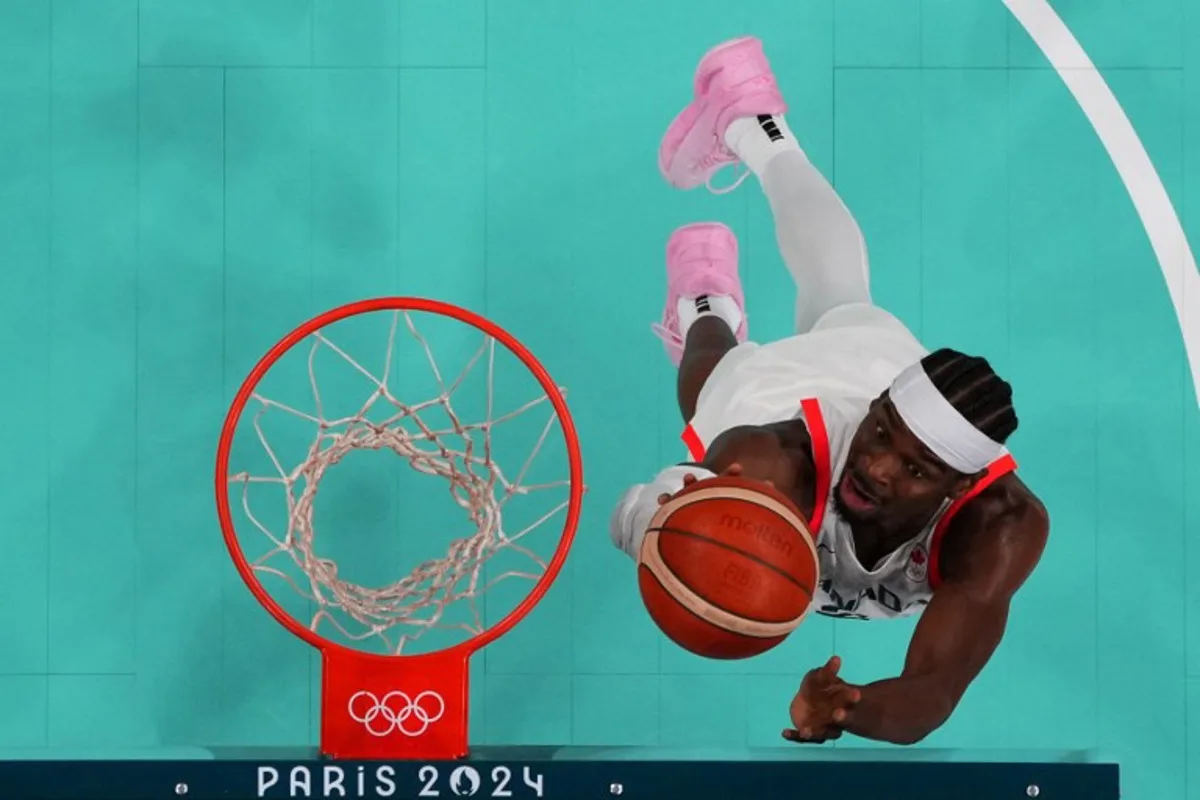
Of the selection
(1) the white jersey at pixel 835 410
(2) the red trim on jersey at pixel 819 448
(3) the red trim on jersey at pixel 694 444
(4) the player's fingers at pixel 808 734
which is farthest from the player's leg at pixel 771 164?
(4) the player's fingers at pixel 808 734

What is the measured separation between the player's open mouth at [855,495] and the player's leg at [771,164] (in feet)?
3.35

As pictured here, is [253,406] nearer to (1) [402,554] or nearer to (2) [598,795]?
(1) [402,554]

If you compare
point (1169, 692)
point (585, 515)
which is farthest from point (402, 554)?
point (1169, 692)

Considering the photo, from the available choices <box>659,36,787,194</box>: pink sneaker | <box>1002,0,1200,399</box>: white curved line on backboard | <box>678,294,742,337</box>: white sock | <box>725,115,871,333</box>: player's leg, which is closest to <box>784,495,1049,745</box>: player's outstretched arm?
<box>725,115,871,333</box>: player's leg

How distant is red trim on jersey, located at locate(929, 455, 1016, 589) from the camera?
12.7ft

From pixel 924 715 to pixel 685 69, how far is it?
2771 millimetres

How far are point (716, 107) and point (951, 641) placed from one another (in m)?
2.11

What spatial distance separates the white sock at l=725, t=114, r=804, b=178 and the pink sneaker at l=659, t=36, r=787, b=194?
2cm

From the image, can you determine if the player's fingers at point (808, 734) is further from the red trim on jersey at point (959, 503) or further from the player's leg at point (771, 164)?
the player's leg at point (771, 164)

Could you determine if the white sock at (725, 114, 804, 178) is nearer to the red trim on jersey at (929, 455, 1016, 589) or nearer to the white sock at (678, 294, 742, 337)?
the white sock at (678, 294, 742, 337)

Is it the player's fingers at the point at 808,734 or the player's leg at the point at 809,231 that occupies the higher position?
the player's leg at the point at 809,231

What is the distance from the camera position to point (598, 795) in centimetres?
368

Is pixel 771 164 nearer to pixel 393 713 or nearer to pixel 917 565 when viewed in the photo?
pixel 917 565

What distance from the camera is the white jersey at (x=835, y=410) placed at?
152 inches
